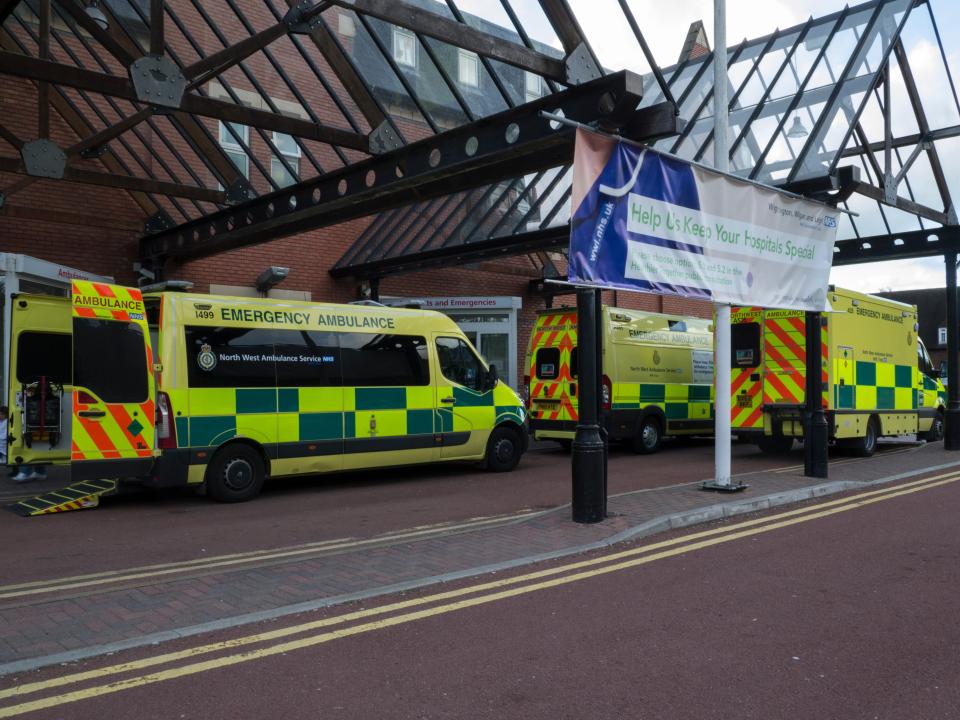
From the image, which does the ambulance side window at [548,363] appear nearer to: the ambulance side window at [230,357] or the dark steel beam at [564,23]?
the ambulance side window at [230,357]

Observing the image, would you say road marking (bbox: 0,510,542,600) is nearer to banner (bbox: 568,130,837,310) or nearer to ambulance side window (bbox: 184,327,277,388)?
banner (bbox: 568,130,837,310)

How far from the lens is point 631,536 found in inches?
287

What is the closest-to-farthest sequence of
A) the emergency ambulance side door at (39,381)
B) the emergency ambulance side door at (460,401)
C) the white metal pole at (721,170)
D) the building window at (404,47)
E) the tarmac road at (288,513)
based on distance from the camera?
the tarmac road at (288,513) < the white metal pole at (721,170) < the emergency ambulance side door at (39,381) < the emergency ambulance side door at (460,401) < the building window at (404,47)

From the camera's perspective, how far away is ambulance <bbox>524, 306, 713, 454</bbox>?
14.9 m

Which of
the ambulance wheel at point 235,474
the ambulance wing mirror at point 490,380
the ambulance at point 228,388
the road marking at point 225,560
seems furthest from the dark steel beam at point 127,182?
the road marking at point 225,560

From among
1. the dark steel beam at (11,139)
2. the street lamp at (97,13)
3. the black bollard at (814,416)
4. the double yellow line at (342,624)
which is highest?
the street lamp at (97,13)

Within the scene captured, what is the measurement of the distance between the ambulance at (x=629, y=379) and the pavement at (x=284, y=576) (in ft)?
18.8

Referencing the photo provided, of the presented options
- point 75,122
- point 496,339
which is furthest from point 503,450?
point 75,122

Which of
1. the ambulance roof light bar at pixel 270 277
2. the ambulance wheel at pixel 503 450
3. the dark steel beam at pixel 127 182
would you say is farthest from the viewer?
the ambulance roof light bar at pixel 270 277

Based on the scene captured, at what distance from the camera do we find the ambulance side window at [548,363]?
601 inches

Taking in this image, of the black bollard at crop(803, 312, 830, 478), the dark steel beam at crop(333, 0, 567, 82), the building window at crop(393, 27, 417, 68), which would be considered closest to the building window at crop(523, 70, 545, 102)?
the building window at crop(393, 27, 417, 68)

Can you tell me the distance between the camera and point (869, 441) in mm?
14773

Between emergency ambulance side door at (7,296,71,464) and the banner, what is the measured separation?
274 inches

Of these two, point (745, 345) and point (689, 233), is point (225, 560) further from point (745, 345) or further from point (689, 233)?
point (745, 345)
